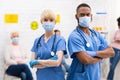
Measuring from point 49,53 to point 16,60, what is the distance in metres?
2.36

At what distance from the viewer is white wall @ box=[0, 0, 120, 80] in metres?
5.02

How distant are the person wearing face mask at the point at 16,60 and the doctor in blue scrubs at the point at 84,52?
6.79 feet

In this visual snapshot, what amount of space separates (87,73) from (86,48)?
249 mm

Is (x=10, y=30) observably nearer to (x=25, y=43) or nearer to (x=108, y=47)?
(x=25, y=43)

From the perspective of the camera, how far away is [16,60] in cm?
477

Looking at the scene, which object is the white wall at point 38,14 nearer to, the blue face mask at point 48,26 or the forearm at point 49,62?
the blue face mask at point 48,26

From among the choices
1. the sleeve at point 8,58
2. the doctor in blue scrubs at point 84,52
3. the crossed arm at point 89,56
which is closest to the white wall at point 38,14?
the sleeve at point 8,58

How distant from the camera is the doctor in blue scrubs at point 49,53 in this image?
2.47m

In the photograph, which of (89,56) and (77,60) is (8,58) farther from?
(89,56)

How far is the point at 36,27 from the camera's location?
5.30 meters

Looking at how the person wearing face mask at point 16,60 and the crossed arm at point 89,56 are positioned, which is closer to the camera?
the crossed arm at point 89,56

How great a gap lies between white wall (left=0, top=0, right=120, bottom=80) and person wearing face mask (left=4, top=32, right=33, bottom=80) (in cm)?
21

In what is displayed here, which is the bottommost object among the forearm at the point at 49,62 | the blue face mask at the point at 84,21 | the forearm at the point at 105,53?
the forearm at the point at 49,62

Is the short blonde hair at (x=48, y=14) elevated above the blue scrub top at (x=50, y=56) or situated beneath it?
elevated above
